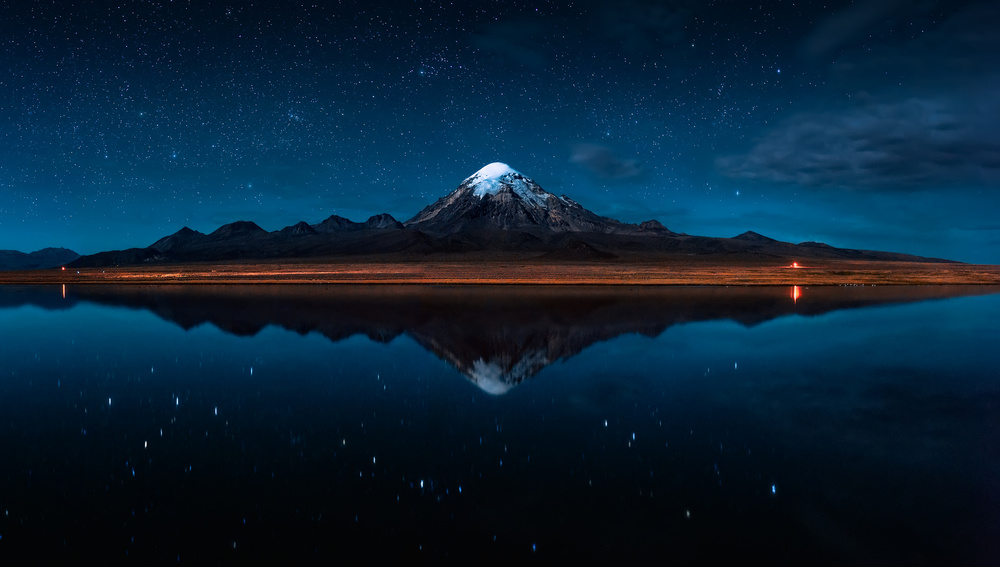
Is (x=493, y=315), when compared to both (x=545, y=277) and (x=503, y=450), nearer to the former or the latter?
(x=503, y=450)

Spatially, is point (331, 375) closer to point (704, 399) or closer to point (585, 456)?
point (585, 456)

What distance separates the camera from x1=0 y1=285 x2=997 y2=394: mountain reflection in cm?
1964

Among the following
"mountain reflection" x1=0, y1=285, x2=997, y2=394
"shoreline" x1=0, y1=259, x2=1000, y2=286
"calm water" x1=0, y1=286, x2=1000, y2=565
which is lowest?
"calm water" x1=0, y1=286, x2=1000, y2=565

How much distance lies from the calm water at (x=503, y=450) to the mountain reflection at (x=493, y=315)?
17.6 inches

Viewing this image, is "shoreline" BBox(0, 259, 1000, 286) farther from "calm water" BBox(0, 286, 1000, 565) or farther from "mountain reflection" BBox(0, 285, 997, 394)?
"calm water" BBox(0, 286, 1000, 565)

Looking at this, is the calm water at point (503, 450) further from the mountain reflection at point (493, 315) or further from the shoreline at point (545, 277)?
the shoreline at point (545, 277)

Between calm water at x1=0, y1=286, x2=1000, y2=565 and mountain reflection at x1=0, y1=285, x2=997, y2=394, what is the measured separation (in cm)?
45

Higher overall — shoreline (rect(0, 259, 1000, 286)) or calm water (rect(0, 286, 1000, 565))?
shoreline (rect(0, 259, 1000, 286))

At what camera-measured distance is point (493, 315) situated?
30625mm

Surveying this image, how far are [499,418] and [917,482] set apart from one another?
7.32 m

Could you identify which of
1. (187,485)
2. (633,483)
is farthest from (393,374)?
(633,483)

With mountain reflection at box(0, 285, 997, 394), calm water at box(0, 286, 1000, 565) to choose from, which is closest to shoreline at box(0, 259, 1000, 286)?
mountain reflection at box(0, 285, 997, 394)

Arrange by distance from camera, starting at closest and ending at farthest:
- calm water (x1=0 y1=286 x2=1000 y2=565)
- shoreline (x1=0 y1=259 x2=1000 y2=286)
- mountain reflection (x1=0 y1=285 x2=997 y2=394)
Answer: calm water (x1=0 y1=286 x2=1000 y2=565)
mountain reflection (x1=0 y1=285 x2=997 y2=394)
shoreline (x1=0 y1=259 x2=1000 y2=286)

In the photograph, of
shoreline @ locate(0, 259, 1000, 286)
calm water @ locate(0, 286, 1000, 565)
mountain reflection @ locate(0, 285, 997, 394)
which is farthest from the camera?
shoreline @ locate(0, 259, 1000, 286)
